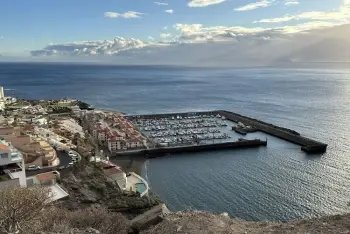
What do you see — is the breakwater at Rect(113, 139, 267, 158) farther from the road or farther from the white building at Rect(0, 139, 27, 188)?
the white building at Rect(0, 139, 27, 188)

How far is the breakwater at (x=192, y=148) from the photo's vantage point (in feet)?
126

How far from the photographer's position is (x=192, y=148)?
4050 cm

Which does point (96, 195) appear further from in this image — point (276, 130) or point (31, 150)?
point (276, 130)

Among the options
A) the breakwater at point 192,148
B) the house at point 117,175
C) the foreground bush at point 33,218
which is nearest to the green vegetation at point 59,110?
the breakwater at point 192,148

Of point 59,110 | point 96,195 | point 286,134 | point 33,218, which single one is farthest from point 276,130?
point 33,218

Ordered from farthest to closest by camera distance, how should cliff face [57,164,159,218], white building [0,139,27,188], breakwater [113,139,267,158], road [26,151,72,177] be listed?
breakwater [113,139,267,158], road [26,151,72,177], cliff face [57,164,159,218], white building [0,139,27,188]

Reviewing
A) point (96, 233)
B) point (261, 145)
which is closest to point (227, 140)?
point (261, 145)

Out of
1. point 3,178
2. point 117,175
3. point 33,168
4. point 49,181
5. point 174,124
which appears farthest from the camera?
point 174,124

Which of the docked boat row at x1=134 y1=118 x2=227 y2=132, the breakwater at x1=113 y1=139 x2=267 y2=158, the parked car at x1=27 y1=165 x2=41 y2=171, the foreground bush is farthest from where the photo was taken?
the docked boat row at x1=134 y1=118 x2=227 y2=132

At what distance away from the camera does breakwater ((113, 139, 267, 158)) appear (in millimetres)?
38344

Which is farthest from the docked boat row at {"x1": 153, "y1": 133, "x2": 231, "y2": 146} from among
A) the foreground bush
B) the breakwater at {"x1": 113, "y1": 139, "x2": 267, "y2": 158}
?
the foreground bush

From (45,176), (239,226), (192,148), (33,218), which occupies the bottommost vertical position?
(192,148)

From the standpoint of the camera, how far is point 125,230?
1148cm

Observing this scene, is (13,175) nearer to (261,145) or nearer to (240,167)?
(240,167)
